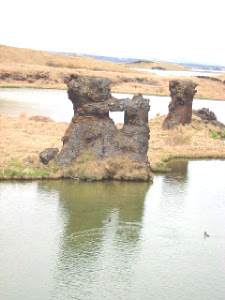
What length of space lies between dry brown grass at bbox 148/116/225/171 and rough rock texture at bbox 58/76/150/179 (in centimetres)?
350

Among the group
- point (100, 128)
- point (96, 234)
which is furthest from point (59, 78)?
point (96, 234)

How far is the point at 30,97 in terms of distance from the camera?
339 ft

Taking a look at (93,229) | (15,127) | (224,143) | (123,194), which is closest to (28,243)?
(93,229)

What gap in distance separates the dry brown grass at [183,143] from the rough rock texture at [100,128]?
3502 millimetres

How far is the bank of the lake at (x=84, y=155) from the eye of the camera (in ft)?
135

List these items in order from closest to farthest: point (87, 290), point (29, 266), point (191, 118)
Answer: point (87, 290) < point (29, 266) < point (191, 118)

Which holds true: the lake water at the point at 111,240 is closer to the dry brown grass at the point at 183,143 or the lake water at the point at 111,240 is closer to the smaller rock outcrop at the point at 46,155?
the smaller rock outcrop at the point at 46,155

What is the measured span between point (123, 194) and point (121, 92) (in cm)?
8779

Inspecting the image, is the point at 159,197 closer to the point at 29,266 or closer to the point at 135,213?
the point at 135,213

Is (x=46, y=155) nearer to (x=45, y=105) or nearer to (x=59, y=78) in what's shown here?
(x=45, y=105)

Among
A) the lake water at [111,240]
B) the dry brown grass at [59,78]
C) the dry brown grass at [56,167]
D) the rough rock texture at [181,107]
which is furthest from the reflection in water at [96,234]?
the dry brown grass at [59,78]

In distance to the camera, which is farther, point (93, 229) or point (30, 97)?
point (30, 97)

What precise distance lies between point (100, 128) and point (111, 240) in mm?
14787

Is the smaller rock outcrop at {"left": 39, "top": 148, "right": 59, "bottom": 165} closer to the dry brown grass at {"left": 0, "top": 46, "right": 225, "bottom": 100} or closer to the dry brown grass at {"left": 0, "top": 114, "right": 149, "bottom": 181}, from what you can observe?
the dry brown grass at {"left": 0, "top": 114, "right": 149, "bottom": 181}
